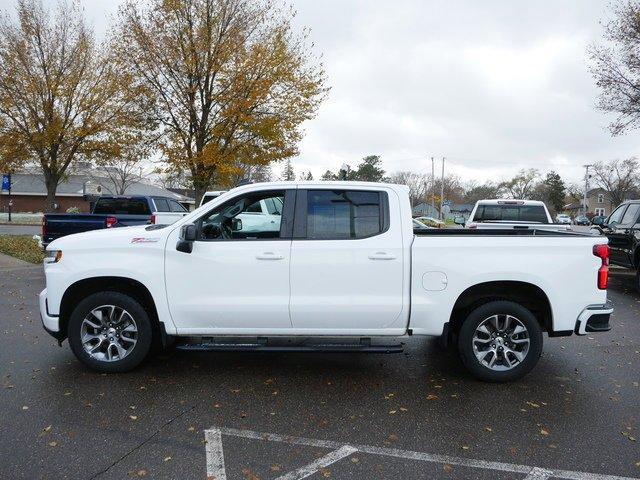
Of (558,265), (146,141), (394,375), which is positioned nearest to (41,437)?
(394,375)

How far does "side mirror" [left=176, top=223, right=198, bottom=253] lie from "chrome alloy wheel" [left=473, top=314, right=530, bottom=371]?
2797mm

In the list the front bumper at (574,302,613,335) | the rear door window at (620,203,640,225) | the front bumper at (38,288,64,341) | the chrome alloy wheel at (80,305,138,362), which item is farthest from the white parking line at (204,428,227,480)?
the rear door window at (620,203,640,225)

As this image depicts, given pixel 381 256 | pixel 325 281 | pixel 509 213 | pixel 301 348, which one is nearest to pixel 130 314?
pixel 301 348

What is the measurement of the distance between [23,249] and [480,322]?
618 inches

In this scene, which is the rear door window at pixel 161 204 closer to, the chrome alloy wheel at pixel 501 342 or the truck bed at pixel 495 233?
the truck bed at pixel 495 233

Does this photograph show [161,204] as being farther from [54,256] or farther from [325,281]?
[325,281]

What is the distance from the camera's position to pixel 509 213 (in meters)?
12.4

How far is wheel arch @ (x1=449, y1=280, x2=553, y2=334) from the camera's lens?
15.7ft

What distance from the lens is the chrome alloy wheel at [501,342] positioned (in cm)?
477

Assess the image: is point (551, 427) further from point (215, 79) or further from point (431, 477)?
point (215, 79)

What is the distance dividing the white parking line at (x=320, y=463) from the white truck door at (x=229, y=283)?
1.48 metres

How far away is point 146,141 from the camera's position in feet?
59.8

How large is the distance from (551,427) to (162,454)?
293cm

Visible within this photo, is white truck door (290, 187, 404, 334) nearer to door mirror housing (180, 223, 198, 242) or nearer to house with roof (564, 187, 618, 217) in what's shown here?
door mirror housing (180, 223, 198, 242)
